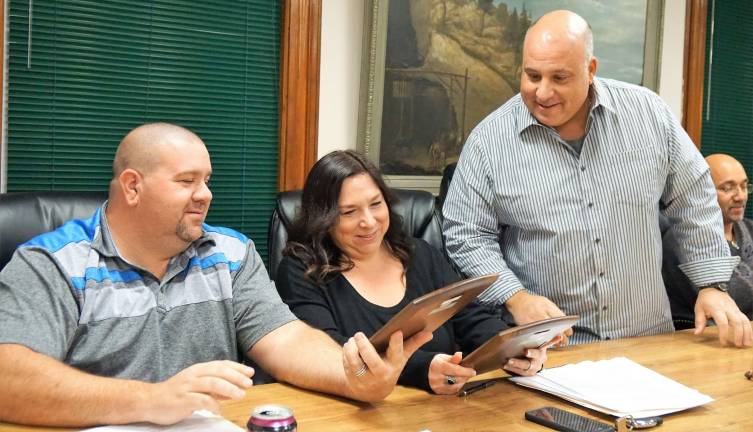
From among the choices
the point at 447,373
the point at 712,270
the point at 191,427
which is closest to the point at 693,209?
the point at 712,270

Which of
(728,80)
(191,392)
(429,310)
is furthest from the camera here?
(728,80)

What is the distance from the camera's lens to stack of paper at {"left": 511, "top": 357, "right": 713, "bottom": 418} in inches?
64.4

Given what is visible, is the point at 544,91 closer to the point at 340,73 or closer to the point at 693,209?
the point at 693,209

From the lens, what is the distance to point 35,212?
1.96m

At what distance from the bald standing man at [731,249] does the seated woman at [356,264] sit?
1124 millimetres

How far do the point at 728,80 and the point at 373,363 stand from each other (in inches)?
144

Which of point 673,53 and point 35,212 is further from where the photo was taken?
point 673,53

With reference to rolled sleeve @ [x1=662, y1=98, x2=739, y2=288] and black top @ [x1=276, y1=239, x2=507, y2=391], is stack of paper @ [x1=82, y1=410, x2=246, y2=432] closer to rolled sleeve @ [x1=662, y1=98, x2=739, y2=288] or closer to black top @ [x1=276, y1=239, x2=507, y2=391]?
Answer: black top @ [x1=276, y1=239, x2=507, y2=391]

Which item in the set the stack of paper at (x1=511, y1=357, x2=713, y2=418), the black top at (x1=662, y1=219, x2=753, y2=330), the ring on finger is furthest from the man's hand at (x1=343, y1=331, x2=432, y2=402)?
the black top at (x1=662, y1=219, x2=753, y2=330)

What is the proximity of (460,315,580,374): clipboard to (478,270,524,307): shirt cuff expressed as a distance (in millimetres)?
460

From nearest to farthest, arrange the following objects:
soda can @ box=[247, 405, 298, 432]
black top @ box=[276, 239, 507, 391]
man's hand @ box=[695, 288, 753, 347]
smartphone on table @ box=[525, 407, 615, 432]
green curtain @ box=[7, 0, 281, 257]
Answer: soda can @ box=[247, 405, 298, 432], smartphone on table @ box=[525, 407, 615, 432], black top @ box=[276, 239, 507, 391], man's hand @ box=[695, 288, 753, 347], green curtain @ box=[7, 0, 281, 257]

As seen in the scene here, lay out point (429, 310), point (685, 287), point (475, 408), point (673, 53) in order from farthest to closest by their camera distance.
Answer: point (673, 53) < point (685, 287) < point (475, 408) < point (429, 310)

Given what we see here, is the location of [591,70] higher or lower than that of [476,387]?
higher

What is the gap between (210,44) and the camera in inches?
117
